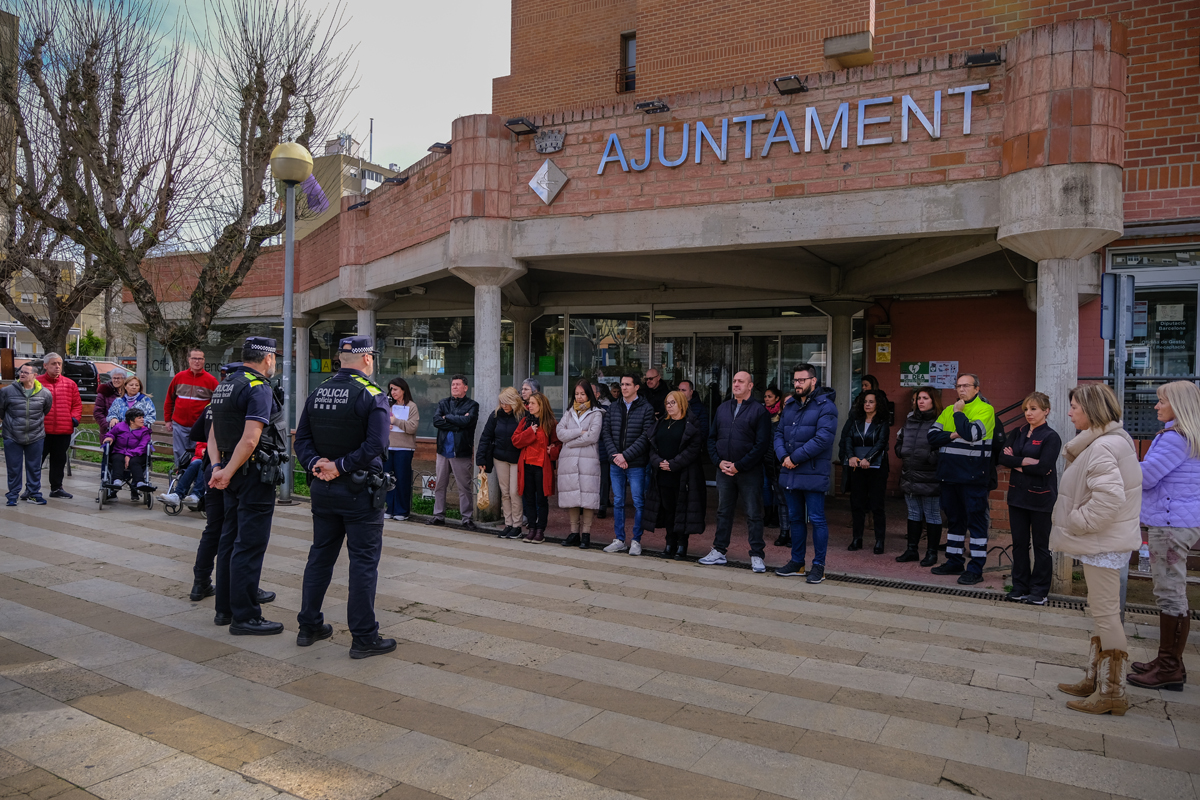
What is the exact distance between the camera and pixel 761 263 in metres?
11.4

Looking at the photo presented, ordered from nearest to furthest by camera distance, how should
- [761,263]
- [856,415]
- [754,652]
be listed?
1. [754,652]
2. [856,415]
3. [761,263]

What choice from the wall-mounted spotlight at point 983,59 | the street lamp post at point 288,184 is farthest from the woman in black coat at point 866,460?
the street lamp post at point 288,184

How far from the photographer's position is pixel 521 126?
380 inches

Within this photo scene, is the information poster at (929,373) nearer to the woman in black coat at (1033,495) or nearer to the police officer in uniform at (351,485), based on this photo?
the woman in black coat at (1033,495)

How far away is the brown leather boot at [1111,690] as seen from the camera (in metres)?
4.43

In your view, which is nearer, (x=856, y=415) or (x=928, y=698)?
(x=928, y=698)

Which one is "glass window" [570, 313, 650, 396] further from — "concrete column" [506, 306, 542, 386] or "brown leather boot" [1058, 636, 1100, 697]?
"brown leather boot" [1058, 636, 1100, 697]

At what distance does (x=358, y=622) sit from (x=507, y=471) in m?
4.34

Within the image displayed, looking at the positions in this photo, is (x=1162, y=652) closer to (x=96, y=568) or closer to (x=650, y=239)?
(x=650, y=239)

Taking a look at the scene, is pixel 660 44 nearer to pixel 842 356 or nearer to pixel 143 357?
pixel 842 356

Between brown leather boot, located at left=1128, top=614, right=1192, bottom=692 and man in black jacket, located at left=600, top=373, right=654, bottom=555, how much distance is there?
4597 mm

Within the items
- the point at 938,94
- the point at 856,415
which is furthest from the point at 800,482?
the point at 938,94

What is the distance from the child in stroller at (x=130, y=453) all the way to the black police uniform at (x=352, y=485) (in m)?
6.62

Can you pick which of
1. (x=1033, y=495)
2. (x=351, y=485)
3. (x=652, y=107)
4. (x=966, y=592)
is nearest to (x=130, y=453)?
(x=351, y=485)
